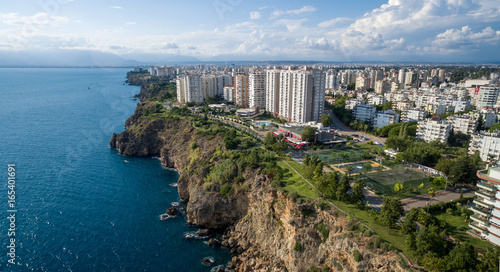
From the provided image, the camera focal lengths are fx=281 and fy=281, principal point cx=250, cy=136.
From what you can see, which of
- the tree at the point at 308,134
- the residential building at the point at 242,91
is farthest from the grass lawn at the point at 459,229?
the residential building at the point at 242,91

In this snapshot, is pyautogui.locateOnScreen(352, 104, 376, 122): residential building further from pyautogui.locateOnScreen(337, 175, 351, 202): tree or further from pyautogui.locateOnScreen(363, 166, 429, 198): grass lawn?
pyautogui.locateOnScreen(337, 175, 351, 202): tree

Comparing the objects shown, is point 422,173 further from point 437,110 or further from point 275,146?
point 437,110

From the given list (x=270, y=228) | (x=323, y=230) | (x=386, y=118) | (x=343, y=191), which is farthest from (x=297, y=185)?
(x=386, y=118)

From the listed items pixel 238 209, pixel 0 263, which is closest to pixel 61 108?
pixel 0 263

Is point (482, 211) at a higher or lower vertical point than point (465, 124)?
lower

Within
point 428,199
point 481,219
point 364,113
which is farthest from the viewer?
point 364,113

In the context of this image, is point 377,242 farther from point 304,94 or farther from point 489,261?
point 304,94

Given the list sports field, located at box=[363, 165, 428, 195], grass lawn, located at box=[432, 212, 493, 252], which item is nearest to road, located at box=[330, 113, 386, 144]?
sports field, located at box=[363, 165, 428, 195]

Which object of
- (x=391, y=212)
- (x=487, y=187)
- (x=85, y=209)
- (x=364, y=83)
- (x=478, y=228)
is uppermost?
(x=364, y=83)
